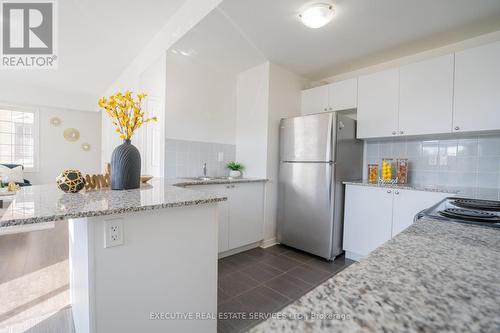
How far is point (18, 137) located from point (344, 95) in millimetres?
6881

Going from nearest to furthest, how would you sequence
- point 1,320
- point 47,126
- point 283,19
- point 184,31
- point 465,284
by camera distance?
point 465,284 < point 1,320 < point 283,19 < point 184,31 < point 47,126

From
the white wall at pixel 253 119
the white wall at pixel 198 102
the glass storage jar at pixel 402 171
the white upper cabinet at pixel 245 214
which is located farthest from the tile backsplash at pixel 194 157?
the glass storage jar at pixel 402 171

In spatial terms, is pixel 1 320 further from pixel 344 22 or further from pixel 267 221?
pixel 344 22

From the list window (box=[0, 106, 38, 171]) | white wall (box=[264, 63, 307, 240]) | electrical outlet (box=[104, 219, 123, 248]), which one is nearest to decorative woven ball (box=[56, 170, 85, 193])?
electrical outlet (box=[104, 219, 123, 248])

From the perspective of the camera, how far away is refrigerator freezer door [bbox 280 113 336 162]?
2.40 meters

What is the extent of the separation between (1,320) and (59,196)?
1124mm

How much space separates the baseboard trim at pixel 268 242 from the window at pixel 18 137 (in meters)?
5.82

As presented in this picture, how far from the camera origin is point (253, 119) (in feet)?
9.91

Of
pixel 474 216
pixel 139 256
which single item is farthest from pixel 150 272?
pixel 474 216

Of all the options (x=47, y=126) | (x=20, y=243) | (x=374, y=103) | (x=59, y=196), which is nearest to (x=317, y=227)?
(x=374, y=103)

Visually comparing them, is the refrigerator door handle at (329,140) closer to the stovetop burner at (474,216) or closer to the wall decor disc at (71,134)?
the stovetop burner at (474,216)

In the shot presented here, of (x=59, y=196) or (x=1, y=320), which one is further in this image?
(x=1, y=320)

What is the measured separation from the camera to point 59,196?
3.75ft

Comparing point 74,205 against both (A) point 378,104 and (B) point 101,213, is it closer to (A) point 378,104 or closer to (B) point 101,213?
(B) point 101,213
